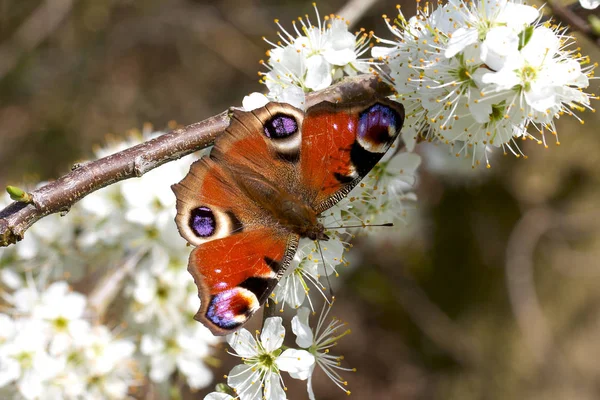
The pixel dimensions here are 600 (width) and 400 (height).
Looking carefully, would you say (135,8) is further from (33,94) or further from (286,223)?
(286,223)

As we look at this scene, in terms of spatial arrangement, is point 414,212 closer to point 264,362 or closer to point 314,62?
point 314,62

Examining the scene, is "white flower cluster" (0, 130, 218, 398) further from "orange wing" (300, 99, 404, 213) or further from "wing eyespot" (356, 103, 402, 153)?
"wing eyespot" (356, 103, 402, 153)

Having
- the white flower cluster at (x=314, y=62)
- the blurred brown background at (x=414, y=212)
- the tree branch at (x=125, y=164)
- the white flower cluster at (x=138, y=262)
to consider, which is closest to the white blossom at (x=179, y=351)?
the white flower cluster at (x=138, y=262)

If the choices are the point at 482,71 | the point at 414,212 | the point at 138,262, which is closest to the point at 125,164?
the point at 138,262

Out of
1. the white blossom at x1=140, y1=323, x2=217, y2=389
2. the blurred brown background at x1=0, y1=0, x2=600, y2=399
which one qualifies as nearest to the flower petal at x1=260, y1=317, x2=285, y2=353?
the white blossom at x1=140, y1=323, x2=217, y2=389

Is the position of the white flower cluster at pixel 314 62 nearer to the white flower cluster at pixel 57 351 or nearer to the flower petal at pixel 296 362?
the flower petal at pixel 296 362

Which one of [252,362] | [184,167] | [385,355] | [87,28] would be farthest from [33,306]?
[87,28]
